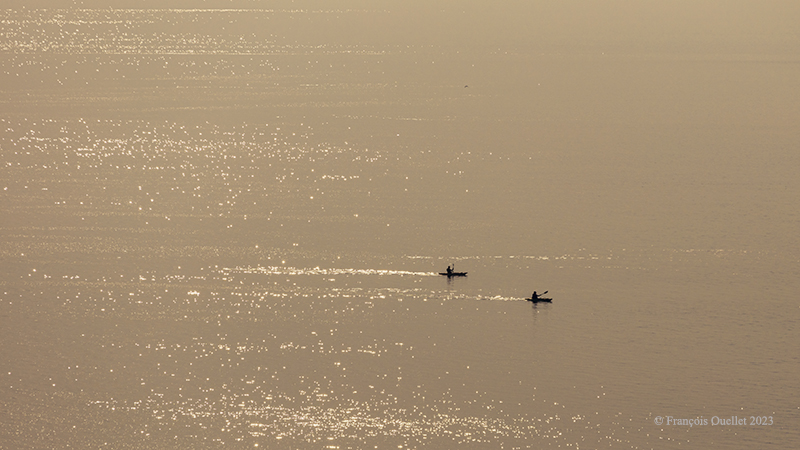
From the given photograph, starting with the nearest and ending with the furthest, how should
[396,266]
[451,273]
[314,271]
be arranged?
[451,273] < [314,271] < [396,266]

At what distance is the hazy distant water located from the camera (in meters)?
57.9

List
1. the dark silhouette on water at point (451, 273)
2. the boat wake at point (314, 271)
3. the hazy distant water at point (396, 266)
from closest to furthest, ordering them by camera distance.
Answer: the hazy distant water at point (396, 266) → the dark silhouette on water at point (451, 273) → the boat wake at point (314, 271)

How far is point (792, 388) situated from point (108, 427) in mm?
35425

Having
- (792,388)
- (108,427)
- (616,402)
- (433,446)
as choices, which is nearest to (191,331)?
(108,427)

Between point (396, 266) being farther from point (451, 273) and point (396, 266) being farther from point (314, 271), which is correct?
point (314, 271)

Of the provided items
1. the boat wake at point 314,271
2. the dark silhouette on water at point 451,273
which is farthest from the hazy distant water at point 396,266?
the dark silhouette on water at point 451,273

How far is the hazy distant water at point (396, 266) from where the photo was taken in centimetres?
5794

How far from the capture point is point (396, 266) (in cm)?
7688

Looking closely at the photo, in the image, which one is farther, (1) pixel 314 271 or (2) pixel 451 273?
(1) pixel 314 271

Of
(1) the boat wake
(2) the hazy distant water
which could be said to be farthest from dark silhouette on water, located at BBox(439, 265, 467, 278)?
(1) the boat wake

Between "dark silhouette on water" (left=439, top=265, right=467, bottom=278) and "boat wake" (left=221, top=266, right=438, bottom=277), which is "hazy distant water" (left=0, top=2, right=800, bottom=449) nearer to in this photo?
"boat wake" (left=221, top=266, right=438, bottom=277)

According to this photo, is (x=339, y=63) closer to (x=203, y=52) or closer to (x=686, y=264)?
(x=203, y=52)

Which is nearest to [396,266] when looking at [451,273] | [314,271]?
[451,273]

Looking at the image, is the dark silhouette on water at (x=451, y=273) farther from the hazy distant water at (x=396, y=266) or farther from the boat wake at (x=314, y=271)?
the boat wake at (x=314, y=271)
